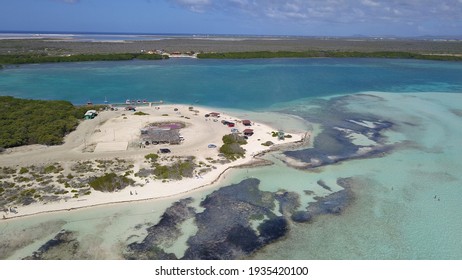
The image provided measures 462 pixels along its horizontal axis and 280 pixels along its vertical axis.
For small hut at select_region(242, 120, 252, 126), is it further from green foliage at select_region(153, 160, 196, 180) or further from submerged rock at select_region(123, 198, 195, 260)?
submerged rock at select_region(123, 198, 195, 260)

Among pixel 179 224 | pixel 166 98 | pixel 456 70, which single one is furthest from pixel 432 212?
pixel 456 70

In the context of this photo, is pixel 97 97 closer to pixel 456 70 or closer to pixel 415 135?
pixel 415 135

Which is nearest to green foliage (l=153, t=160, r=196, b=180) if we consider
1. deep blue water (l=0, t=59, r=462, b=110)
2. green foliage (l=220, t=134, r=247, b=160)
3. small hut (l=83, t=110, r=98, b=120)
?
green foliage (l=220, t=134, r=247, b=160)

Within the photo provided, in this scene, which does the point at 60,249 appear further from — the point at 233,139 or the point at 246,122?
the point at 246,122

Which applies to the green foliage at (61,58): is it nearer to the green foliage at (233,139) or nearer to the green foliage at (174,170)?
the green foliage at (233,139)

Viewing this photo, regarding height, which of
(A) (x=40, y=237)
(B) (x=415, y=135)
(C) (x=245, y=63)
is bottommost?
(A) (x=40, y=237)

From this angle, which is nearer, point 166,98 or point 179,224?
point 179,224

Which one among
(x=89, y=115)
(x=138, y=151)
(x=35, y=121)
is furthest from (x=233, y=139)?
(x=35, y=121)
